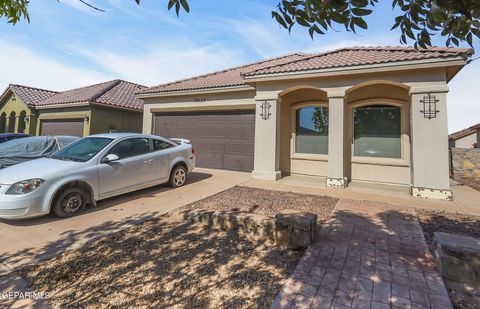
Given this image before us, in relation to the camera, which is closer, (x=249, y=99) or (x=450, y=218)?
(x=450, y=218)

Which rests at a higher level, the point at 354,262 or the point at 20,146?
the point at 20,146

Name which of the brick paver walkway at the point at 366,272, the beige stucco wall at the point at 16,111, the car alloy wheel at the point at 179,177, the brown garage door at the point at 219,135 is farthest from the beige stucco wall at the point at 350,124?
the beige stucco wall at the point at 16,111

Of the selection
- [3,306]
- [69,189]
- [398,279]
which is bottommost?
[3,306]

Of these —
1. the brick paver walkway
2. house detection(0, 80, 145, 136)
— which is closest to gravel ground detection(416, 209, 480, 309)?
the brick paver walkway

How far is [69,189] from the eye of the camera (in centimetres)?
475

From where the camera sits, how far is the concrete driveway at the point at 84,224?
11.4ft

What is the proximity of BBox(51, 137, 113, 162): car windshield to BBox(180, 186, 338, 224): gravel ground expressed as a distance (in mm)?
2481

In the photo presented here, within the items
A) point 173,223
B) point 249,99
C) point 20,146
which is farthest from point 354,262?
point 20,146

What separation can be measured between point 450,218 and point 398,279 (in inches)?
129

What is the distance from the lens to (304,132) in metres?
9.11

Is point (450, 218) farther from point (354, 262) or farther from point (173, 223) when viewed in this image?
point (173, 223)

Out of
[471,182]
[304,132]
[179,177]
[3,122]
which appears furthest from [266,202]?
[3,122]

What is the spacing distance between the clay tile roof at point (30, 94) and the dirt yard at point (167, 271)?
1731cm

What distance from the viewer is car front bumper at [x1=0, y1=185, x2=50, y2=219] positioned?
4141 millimetres
